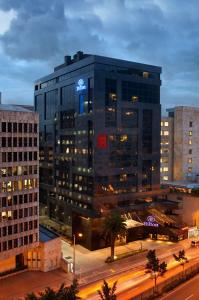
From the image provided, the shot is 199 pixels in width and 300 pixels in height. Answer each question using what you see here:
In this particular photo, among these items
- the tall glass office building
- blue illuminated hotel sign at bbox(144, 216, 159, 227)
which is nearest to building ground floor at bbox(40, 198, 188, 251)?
blue illuminated hotel sign at bbox(144, 216, 159, 227)

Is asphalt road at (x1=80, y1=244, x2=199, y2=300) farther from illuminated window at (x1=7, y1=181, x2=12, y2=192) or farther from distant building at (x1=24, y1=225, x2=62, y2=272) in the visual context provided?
illuminated window at (x1=7, y1=181, x2=12, y2=192)

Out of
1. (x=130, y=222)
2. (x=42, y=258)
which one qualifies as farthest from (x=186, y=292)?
(x=130, y=222)

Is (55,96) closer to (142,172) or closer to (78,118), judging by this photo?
(78,118)

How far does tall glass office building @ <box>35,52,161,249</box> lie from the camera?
9488 centimetres

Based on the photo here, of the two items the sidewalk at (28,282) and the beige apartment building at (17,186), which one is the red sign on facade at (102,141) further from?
the sidewalk at (28,282)

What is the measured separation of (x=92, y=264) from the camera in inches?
3204

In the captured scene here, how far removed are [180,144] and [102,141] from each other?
57094 mm

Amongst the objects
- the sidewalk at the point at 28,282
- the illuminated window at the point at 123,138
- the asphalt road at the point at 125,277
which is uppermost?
the illuminated window at the point at 123,138

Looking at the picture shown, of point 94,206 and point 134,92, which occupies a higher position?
point 134,92

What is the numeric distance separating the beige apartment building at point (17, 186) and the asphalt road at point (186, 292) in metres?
30.0

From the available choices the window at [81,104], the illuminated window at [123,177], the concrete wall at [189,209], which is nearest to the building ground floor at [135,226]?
the concrete wall at [189,209]

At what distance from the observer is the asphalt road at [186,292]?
62.4m

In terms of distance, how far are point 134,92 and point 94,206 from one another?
3534 centimetres

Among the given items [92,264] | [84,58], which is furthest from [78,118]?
[92,264]
